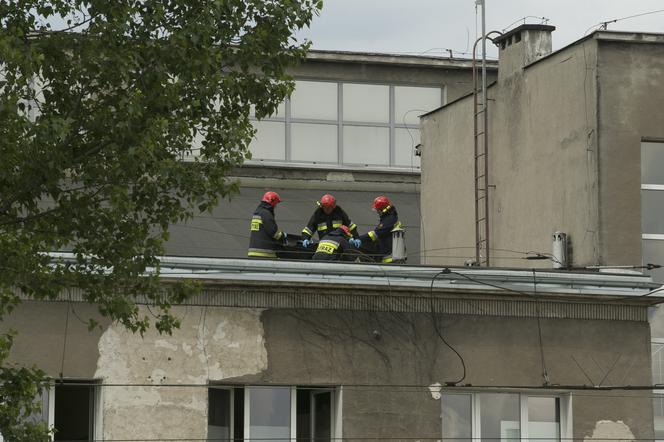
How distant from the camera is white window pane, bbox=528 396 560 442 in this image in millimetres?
25422

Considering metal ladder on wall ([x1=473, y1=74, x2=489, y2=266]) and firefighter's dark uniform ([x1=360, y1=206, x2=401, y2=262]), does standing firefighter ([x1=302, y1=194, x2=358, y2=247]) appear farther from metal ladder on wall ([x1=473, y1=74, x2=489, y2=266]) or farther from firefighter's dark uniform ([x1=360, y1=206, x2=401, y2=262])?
metal ladder on wall ([x1=473, y1=74, x2=489, y2=266])

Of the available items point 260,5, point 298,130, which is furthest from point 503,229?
point 298,130

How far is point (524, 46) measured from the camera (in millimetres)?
A: 31812

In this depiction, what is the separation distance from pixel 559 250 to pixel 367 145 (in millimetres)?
22741

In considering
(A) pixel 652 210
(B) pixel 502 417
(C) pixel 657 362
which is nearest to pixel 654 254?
(A) pixel 652 210

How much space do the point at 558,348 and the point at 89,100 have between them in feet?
28.3

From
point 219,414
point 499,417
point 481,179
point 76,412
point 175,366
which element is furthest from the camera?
point 481,179

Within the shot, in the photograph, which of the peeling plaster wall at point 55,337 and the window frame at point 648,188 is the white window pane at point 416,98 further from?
the peeling plaster wall at point 55,337

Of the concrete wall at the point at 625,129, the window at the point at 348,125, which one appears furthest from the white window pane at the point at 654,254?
the window at the point at 348,125

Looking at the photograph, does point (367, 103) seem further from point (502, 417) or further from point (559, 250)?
point (502, 417)

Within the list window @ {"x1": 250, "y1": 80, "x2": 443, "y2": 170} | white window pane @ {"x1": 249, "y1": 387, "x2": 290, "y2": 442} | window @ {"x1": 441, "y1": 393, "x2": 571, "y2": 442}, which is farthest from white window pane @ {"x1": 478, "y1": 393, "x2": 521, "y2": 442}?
window @ {"x1": 250, "y1": 80, "x2": 443, "y2": 170}

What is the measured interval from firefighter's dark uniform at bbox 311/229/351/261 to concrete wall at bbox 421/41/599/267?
3157 mm

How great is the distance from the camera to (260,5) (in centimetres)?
1994

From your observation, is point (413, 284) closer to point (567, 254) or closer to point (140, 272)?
point (567, 254)
